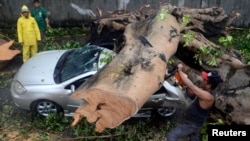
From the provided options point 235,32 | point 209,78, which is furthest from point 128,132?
point 235,32

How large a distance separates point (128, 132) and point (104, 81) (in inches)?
82.8

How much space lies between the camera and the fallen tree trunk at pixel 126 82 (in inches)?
208

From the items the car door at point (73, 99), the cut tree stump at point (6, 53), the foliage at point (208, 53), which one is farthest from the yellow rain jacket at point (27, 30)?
the foliage at point (208, 53)

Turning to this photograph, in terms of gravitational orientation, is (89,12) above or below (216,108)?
above

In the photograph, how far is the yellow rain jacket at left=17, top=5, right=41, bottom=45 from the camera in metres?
9.14

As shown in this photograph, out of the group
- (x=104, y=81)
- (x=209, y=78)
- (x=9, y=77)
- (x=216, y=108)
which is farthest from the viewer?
(x=9, y=77)

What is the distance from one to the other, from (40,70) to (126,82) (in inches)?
116

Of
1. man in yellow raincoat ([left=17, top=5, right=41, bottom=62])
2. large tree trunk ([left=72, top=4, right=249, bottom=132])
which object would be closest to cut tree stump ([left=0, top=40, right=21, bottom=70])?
man in yellow raincoat ([left=17, top=5, right=41, bottom=62])

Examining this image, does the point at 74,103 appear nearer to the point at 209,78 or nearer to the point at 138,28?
the point at 138,28

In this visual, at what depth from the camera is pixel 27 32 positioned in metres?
9.21

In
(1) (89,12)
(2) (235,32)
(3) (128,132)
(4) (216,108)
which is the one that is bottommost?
(3) (128,132)

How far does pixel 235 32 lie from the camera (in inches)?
458

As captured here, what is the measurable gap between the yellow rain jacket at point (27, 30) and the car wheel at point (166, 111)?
3657mm

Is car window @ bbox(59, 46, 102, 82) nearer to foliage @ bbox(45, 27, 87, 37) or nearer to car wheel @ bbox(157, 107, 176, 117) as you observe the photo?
car wheel @ bbox(157, 107, 176, 117)
